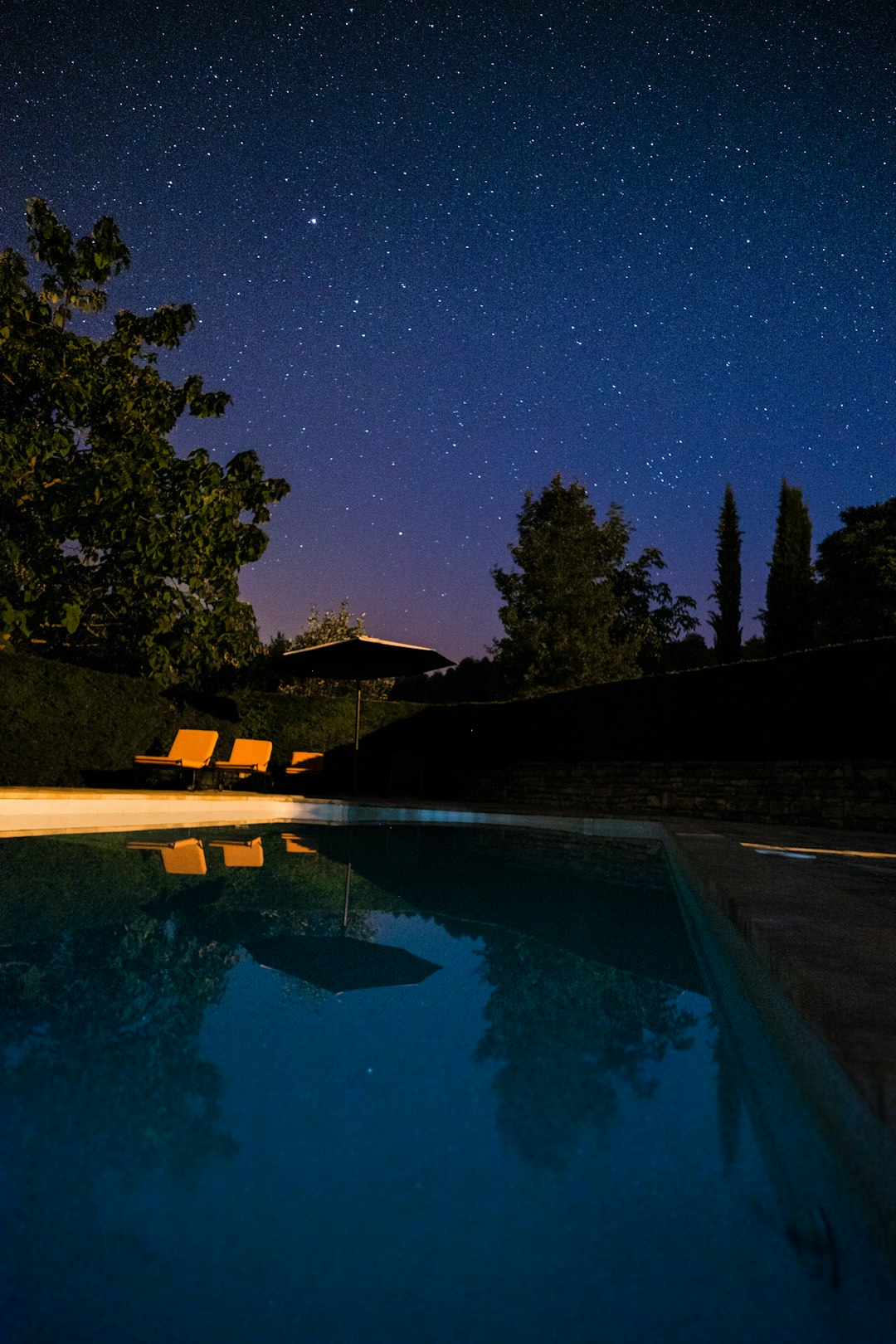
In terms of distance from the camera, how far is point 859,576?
98.1ft

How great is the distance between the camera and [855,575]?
1184 inches

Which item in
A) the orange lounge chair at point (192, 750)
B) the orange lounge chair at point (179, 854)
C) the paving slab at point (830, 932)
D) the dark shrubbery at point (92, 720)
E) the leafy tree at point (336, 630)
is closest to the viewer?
the paving slab at point (830, 932)

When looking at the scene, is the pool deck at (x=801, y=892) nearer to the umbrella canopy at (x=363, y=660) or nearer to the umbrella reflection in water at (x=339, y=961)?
the umbrella reflection in water at (x=339, y=961)

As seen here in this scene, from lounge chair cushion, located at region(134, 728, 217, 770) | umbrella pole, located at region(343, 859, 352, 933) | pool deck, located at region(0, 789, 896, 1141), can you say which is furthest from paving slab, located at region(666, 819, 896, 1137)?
lounge chair cushion, located at region(134, 728, 217, 770)

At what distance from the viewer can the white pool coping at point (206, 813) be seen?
9.99 m

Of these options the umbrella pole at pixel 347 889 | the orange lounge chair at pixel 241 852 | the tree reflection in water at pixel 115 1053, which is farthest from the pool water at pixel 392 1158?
the orange lounge chair at pixel 241 852

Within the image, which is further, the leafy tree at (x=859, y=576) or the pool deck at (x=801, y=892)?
the leafy tree at (x=859, y=576)

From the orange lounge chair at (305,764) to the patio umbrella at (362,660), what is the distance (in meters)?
2.43

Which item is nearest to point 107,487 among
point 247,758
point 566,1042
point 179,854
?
point 247,758

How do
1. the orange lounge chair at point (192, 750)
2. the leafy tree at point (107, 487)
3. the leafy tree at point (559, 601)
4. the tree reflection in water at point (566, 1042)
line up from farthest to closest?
1. the leafy tree at point (559, 601)
2. the orange lounge chair at point (192, 750)
3. the leafy tree at point (107, 487)
4. the tree reflection in water at point (566, 1042)

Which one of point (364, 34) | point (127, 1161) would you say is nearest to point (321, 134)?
point (364, 34)

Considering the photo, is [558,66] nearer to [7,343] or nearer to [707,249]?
[707,249]

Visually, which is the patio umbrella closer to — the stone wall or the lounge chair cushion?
the lounge chair cushion

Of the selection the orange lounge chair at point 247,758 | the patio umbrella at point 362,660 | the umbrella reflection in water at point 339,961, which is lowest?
the umbrella reflection in water at point 339,961
